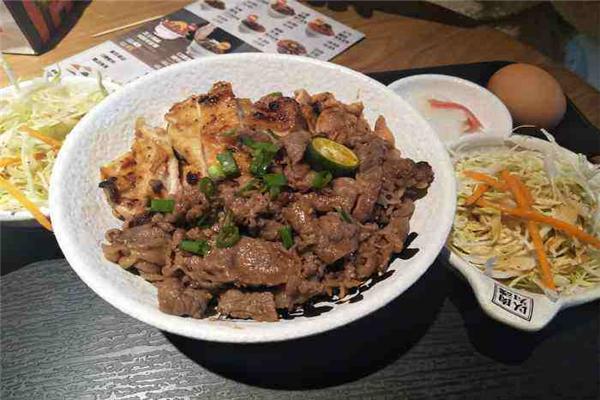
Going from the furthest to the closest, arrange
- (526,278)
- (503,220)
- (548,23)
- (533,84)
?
(548,23) < (533,84) < (503,220) < (526,278)

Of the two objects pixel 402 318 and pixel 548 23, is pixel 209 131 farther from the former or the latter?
pixel 548 23

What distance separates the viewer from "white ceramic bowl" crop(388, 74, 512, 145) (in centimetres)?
265

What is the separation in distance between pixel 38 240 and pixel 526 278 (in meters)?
2.12

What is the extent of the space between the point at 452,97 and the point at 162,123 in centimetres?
172

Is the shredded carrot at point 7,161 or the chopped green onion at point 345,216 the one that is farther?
the shredded carrot at point 7,161

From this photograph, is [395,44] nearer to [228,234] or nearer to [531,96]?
[531,96]

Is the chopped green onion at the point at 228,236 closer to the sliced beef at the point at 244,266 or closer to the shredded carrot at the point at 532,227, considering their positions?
the sliced beef at the point at 244,266

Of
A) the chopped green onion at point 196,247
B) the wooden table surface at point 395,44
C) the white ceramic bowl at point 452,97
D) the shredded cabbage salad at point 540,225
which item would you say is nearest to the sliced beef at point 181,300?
the chopped green onion at point 196,247

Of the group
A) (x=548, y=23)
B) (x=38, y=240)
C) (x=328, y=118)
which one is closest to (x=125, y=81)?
(x=38, y=240)

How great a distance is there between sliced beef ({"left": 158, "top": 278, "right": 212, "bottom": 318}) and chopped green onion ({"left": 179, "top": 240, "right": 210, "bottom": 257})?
0.11 meters

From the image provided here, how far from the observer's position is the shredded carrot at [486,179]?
216 cm

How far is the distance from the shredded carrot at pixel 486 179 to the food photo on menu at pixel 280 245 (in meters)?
0.01

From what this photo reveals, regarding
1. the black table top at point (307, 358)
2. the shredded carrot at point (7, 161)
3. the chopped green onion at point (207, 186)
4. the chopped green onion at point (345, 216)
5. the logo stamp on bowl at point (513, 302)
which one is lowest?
the black table top at point (307, 358)

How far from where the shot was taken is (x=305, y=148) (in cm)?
166
